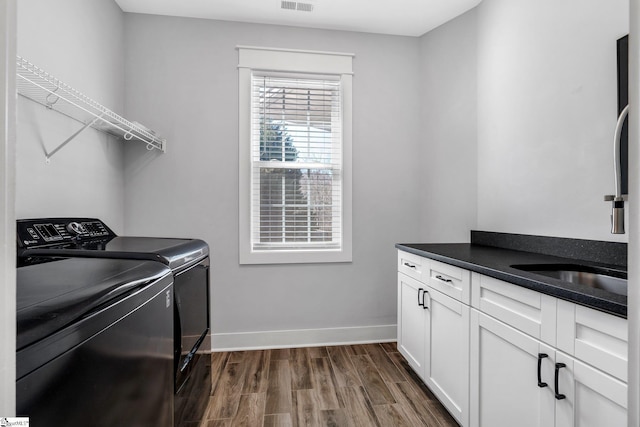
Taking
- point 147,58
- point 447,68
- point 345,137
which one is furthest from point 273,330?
point 447,68

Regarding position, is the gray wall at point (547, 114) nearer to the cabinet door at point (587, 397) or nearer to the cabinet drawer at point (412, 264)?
the cabinet drawer at point (412, 264)

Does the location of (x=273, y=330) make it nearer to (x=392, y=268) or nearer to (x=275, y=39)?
(x=392, y=268)

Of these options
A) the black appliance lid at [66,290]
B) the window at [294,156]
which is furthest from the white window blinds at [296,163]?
the black appliance lid at [66,290]

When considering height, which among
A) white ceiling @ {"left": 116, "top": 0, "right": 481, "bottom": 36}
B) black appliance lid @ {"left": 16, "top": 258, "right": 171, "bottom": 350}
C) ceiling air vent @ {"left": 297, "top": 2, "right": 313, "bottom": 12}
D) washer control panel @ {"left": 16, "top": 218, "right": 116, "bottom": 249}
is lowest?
black appliance lid @ {"left": 16, "top": 258, "right": 171, "bottom": 350}

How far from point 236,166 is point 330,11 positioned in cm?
140

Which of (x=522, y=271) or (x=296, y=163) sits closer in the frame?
(x=522, y=271)

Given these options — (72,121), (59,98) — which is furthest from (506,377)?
(72,121)

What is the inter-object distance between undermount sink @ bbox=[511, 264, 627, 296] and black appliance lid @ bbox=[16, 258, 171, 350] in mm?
1547

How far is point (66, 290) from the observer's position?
2.12 feet

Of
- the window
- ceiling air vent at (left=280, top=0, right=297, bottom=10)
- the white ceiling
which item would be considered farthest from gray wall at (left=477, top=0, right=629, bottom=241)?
ceiling air vent at (left=280, top=0, right=297, bottom=10)

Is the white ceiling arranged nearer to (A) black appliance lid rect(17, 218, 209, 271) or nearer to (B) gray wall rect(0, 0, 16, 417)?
(A) black appliance lid rect(17, 218, 209, 271)

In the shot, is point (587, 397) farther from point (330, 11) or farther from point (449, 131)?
point (330, 11)

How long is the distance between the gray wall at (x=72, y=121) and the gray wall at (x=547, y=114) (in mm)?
2614

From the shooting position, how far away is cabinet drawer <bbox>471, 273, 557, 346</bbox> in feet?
3.77
